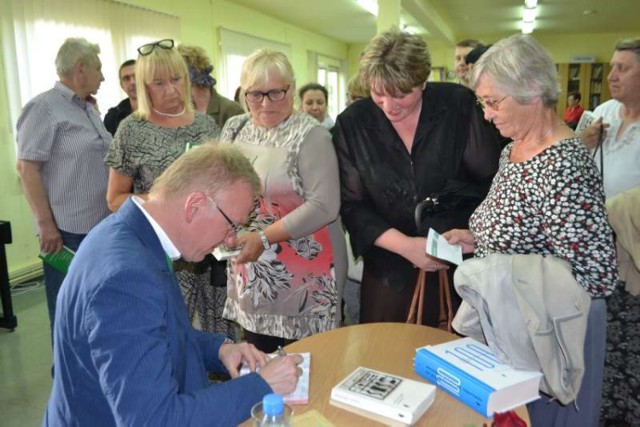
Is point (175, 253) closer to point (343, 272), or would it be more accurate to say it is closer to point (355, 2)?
point (343, 272)

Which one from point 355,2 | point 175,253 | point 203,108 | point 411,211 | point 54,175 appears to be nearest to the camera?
point 175,253

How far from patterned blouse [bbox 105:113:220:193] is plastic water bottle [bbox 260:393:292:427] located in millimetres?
1429

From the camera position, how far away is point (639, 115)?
2.38m

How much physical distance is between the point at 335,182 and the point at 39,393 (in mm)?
2071

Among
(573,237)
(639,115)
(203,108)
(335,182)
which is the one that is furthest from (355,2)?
(573,237)

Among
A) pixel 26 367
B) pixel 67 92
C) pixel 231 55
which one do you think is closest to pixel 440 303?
pixel 67 92

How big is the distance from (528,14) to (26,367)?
33.0 feet

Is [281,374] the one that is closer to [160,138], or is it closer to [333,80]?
[160,138]

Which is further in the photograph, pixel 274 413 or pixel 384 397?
pixel 384 397

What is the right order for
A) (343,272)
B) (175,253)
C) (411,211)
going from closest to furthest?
1. (175,253)
2. (411,211)
3. (343,272)

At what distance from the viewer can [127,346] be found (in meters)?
0.92

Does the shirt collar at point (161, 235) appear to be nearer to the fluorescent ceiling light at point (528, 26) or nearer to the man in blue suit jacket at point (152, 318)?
the man in blue suit jacket at point (152, 318)

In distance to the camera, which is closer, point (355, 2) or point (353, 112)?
point (353, 112)

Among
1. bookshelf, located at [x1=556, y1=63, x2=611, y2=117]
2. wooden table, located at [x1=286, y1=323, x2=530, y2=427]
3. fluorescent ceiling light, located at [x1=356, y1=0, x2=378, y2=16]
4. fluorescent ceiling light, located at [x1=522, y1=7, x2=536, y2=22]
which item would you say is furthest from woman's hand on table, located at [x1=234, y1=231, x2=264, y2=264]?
bookshelf, located at [x1=556, y1=63, x2=611, y2=117]
